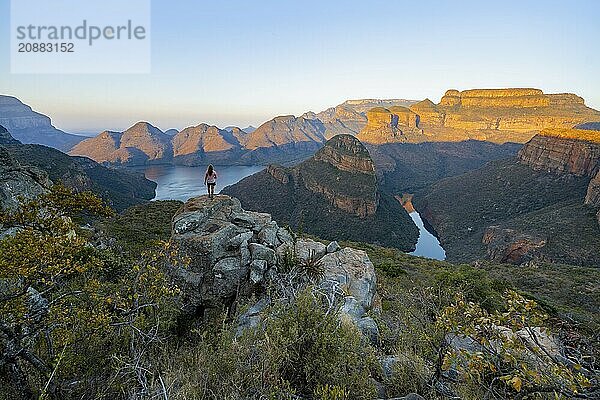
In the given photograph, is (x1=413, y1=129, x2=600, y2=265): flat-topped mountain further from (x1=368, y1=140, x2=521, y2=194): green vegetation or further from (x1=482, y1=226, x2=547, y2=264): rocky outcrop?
(x1=368, y1=140, x2=521, y2=194): green vegetation

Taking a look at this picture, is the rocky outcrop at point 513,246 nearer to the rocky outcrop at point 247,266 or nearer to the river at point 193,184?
the river at point 193,184

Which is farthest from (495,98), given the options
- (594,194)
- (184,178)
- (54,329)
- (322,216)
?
(54,329)

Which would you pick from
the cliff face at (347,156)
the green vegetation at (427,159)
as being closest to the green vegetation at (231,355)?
the cliff face at (347,156)

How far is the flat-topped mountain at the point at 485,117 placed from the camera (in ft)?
419

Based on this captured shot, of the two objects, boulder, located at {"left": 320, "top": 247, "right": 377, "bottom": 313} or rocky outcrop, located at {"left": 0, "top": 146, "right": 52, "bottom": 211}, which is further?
boulder, located at {"left": 320, "top": 247, "right": 377, "bottom": 313}

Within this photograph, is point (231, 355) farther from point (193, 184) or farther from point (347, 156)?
point (193, 184)

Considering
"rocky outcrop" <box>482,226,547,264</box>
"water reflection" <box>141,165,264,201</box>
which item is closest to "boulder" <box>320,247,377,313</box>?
"rocky outcrop" <box>482,226,547,264</box>

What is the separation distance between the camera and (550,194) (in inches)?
2040

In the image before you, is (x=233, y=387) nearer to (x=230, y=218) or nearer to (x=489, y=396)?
(x=489, y=396)

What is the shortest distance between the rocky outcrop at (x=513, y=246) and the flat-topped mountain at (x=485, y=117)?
104m

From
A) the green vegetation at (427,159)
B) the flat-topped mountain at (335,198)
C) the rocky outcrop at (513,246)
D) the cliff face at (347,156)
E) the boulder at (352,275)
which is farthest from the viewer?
the green vegetation at (427,159)

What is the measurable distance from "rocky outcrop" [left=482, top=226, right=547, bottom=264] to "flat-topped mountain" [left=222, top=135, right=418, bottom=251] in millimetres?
15629

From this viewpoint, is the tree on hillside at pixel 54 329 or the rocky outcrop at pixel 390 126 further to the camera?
the rocky outcrop at pixel 390 126

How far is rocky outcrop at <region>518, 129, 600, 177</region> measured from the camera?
53.5 m
